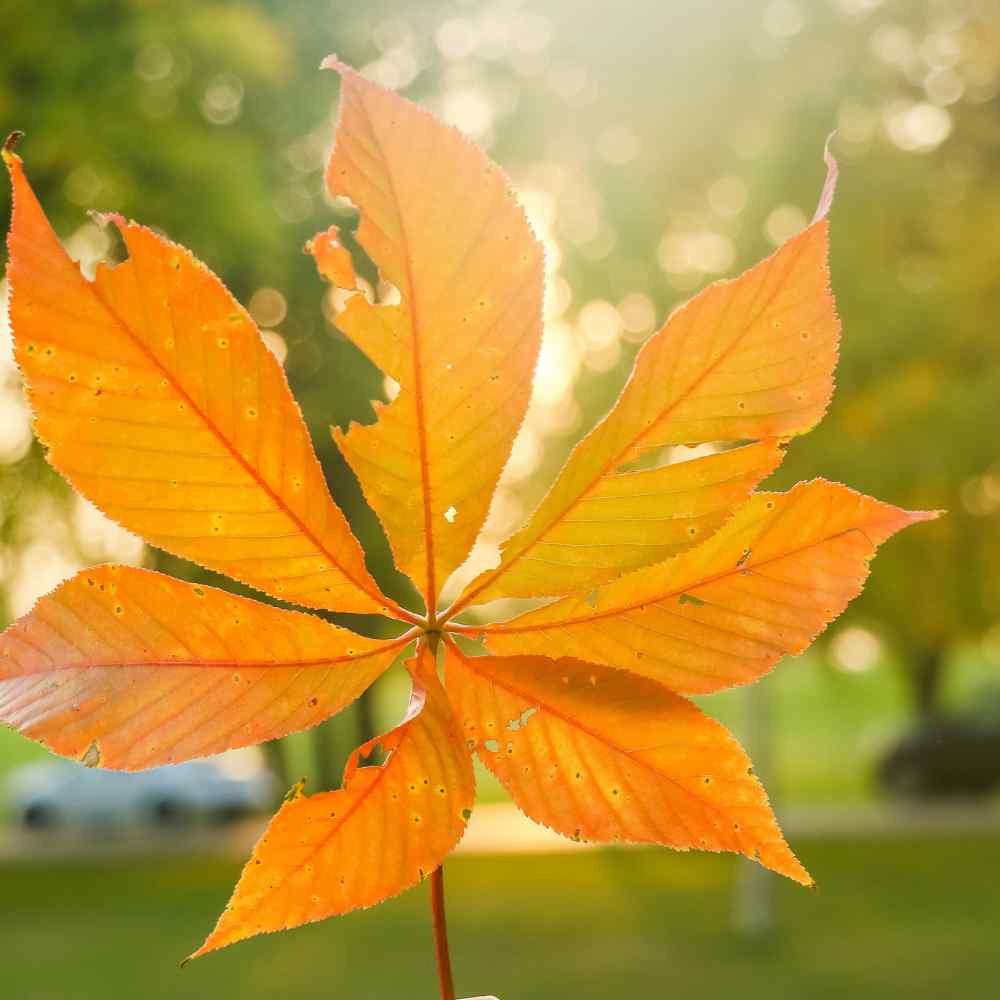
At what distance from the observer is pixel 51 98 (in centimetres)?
658

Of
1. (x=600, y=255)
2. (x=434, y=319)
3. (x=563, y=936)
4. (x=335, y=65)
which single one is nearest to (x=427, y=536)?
(x=434, y=319)

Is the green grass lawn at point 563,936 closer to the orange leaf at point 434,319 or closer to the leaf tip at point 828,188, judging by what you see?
the orange leaf at point 434,319

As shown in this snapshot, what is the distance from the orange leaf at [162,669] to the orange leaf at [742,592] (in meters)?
0.09

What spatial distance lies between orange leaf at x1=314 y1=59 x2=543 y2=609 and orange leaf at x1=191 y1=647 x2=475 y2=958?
0.07 meters

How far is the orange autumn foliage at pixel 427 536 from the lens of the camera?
0.52 metres

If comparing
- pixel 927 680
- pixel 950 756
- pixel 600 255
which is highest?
pixel 600 255

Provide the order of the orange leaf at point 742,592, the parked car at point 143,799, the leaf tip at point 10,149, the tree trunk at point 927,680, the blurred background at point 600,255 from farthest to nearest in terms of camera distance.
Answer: the tree trunk at point 927,680 → the parked car at point 143,799 → the blurred background at point 600,255 → the orange leaf at point 742,592 → the leaf tip at point 10,149

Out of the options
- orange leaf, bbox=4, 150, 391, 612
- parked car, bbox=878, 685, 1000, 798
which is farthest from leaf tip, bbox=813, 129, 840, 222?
parked car, bbox=878, 685, 1000, 798

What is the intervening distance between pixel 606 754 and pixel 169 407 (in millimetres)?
251

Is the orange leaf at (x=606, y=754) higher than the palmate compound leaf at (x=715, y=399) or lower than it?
lower

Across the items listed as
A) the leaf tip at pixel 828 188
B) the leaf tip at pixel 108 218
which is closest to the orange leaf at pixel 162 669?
the leaf tip at pixel 108 218

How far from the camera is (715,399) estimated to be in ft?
1.84

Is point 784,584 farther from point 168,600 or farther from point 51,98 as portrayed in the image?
point 51,98

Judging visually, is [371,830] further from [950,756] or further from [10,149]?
[950,756]
